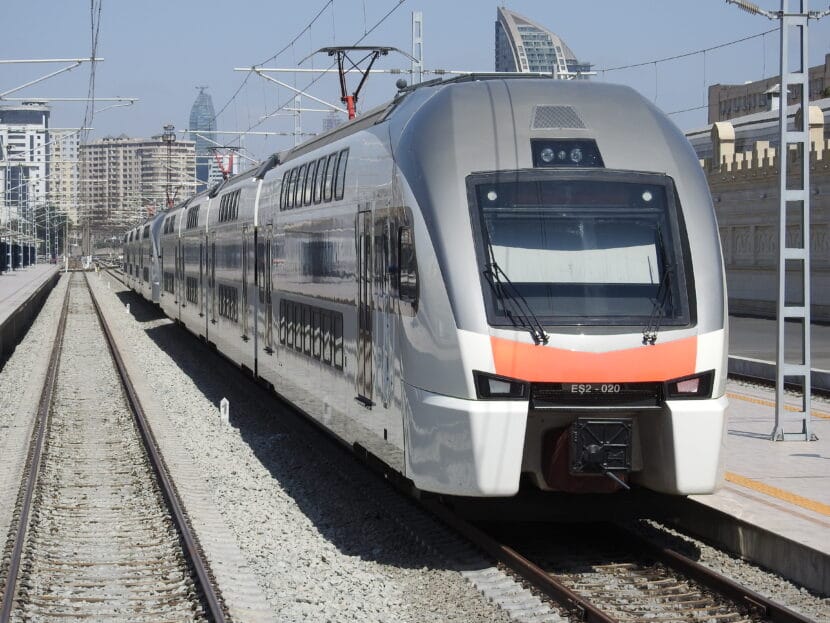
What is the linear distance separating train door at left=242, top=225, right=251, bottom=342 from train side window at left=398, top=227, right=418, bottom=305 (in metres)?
9.39

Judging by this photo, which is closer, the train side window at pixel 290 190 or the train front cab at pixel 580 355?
the train front cab at pixel 580 355

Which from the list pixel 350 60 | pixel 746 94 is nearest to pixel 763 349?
pixel 350 60

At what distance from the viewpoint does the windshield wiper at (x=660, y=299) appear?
28.8 feet

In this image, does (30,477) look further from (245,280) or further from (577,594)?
(577,594)

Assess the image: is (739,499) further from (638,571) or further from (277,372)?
(277,372)

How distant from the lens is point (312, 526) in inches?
440

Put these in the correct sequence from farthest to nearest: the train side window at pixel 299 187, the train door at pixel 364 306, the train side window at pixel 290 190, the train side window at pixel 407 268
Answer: the train side window at pixel 290 190, the train side window at pixel 299 187, the train door at pixel 364 306, the train side window at pixel 407 268

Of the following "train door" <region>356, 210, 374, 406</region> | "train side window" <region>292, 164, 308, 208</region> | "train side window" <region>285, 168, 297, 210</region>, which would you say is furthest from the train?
"train side window" <region>285, 168, 297, 210</region>

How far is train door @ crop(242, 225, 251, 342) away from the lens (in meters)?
18.9

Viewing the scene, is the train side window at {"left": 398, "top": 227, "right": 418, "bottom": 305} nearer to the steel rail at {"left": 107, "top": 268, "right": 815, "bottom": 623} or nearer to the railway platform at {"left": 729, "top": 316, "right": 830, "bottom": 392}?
the steel rail at {"left": 107, "top": 268, "right": 815, "bottom": 623}

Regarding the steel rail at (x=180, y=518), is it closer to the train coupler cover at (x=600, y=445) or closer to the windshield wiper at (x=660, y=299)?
the train coupler cover at (x=600, y=445)

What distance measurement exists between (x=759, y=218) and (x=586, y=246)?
3120 centimetres

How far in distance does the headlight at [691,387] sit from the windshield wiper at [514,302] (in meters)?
0.94

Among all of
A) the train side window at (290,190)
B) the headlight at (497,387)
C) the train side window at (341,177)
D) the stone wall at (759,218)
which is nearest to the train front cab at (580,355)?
the headlight at (497,387)
